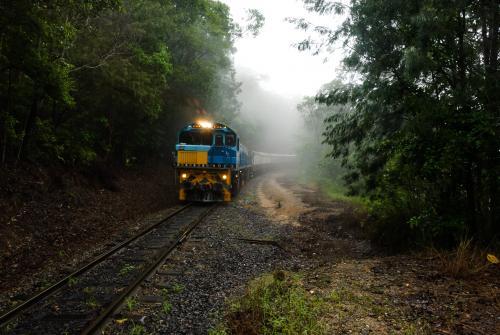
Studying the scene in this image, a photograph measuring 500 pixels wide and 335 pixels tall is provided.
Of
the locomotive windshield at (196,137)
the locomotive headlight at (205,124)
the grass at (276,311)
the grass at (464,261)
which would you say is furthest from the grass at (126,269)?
the locomotive headlight at (205,124)

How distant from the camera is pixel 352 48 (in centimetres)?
860

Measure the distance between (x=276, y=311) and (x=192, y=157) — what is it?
34.8 feet

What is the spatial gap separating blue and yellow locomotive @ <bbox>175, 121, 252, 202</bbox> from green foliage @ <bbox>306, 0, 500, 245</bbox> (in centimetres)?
746

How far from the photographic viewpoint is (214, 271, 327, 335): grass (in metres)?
4.42

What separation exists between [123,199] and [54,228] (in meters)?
5.16

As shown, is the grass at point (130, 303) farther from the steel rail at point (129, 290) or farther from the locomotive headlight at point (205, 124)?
the locomotive headlight at point (205, 124)

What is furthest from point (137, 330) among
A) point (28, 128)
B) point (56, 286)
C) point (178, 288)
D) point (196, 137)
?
point (196, 137)

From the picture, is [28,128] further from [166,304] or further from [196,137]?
[166,304]

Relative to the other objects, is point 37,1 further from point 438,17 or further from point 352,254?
point 352,254

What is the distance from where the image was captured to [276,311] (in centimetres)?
489

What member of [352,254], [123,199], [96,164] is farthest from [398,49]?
[96,164]

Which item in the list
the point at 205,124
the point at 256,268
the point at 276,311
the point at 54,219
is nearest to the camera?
the point at 276,311

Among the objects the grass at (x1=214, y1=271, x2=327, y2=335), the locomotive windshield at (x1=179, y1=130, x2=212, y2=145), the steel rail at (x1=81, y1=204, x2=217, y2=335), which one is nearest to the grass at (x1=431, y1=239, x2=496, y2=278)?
the grass at (x1=214, y1=271, x2=327, y2=335)

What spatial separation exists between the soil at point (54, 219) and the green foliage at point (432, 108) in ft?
24.5
